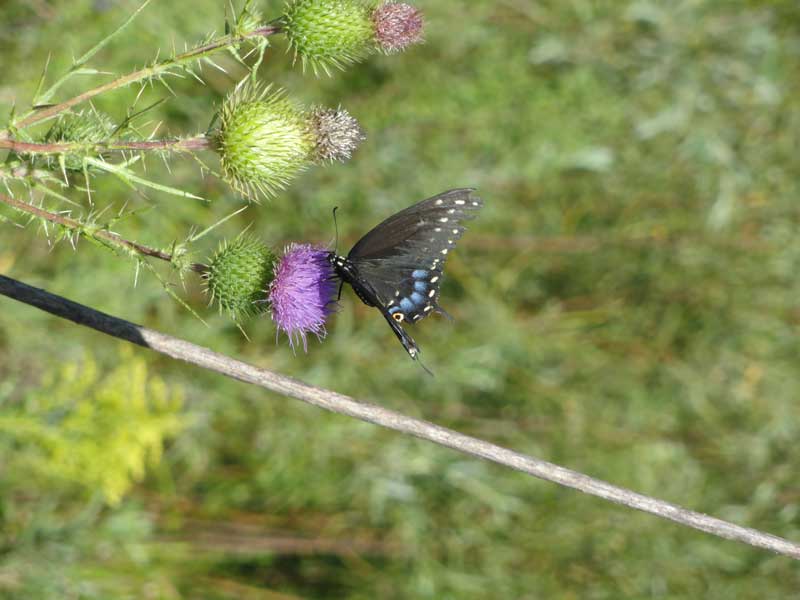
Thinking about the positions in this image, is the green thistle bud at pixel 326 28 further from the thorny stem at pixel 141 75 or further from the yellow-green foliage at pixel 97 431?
the yellow-green foliage at pixel 97 431

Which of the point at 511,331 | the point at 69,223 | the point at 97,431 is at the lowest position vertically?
the point at 511,331

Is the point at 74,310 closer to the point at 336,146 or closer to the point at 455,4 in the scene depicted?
the point at 336,146

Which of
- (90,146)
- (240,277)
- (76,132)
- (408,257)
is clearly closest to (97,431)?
(240,277)

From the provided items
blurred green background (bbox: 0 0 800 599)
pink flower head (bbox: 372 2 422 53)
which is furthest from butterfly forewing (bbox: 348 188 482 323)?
blurred green background (bbox: 0 0 800 599)

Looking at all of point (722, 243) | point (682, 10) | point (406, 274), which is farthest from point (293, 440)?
point (682, 10)

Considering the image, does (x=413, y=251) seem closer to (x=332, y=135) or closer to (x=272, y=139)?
(x=332, y=135)
